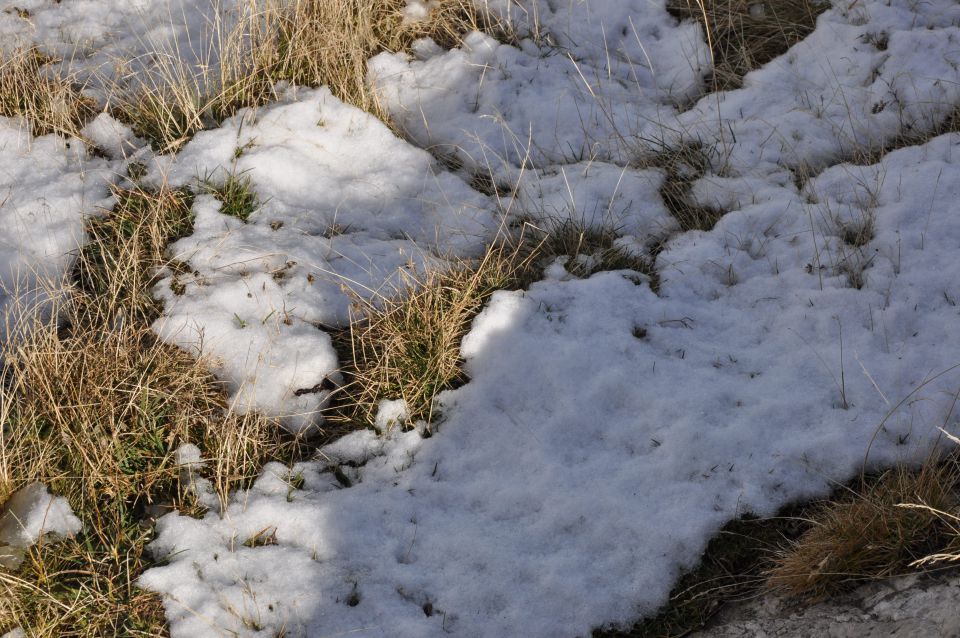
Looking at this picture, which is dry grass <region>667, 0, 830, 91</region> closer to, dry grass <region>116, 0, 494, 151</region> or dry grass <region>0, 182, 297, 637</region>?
dry grass <region>116, 0, 494, 151</region>

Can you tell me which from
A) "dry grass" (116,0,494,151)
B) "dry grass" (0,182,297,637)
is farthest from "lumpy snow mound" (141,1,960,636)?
"dry grass" (116,0,494,151)

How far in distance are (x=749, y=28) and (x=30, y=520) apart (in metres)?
4.86

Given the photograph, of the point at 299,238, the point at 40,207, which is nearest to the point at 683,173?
the point at 299,238

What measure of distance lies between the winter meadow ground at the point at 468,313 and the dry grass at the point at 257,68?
1.3 inches

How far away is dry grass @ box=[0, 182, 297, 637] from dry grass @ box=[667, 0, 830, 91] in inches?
142

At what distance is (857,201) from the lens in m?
3.85

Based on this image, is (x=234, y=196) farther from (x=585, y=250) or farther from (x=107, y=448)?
(x=585, y=250)

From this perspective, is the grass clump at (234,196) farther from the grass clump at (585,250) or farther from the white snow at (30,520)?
the white snow at (30,520)

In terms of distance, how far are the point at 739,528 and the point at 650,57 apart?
135 inches

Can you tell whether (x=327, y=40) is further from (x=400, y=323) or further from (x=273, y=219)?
(x=400, y=323)

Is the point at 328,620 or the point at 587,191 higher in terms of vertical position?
the point at 587,191

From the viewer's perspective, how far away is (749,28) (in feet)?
16.6

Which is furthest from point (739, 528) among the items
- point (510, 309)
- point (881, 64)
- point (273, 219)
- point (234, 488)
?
point (881, 64)

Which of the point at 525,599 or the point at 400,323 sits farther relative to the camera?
the point at 400,323
